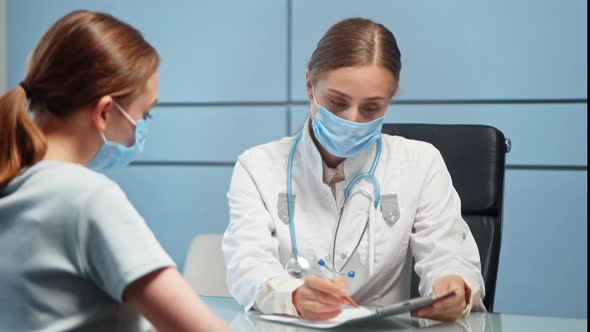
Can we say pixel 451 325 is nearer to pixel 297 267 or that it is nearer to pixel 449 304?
pixel 449 304

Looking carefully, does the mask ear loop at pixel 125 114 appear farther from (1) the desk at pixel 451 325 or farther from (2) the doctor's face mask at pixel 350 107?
(2) the doctor's face mask at pixel 350 107

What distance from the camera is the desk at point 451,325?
115 centimetres

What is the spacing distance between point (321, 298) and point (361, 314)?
67 millimetres

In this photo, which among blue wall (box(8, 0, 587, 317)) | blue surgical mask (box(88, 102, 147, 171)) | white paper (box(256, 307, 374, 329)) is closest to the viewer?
blue surgical mask (box(88, 102, 147, 171))

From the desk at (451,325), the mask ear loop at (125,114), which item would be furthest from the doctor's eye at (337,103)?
the mask ear loop at (125,114)

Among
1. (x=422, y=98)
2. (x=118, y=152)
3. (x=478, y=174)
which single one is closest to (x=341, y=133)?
(x=478, y=174)

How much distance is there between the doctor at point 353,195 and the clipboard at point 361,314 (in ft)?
0.62

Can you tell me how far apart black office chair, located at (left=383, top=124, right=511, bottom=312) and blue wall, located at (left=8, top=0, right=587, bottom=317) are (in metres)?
0.66

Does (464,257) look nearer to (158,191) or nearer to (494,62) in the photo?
(494,62)

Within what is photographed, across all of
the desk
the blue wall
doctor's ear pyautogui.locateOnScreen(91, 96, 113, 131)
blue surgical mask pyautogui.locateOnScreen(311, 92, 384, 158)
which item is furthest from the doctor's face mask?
the blue wall

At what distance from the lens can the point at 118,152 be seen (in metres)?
1.01

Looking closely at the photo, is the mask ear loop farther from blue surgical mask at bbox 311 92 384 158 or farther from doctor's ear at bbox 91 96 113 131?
blue surgical mask at bbox 311 92 384 158

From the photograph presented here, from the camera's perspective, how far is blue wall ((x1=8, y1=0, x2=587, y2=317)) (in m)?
2.22

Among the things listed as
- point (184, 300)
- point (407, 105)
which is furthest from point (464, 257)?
point (407, 105)
